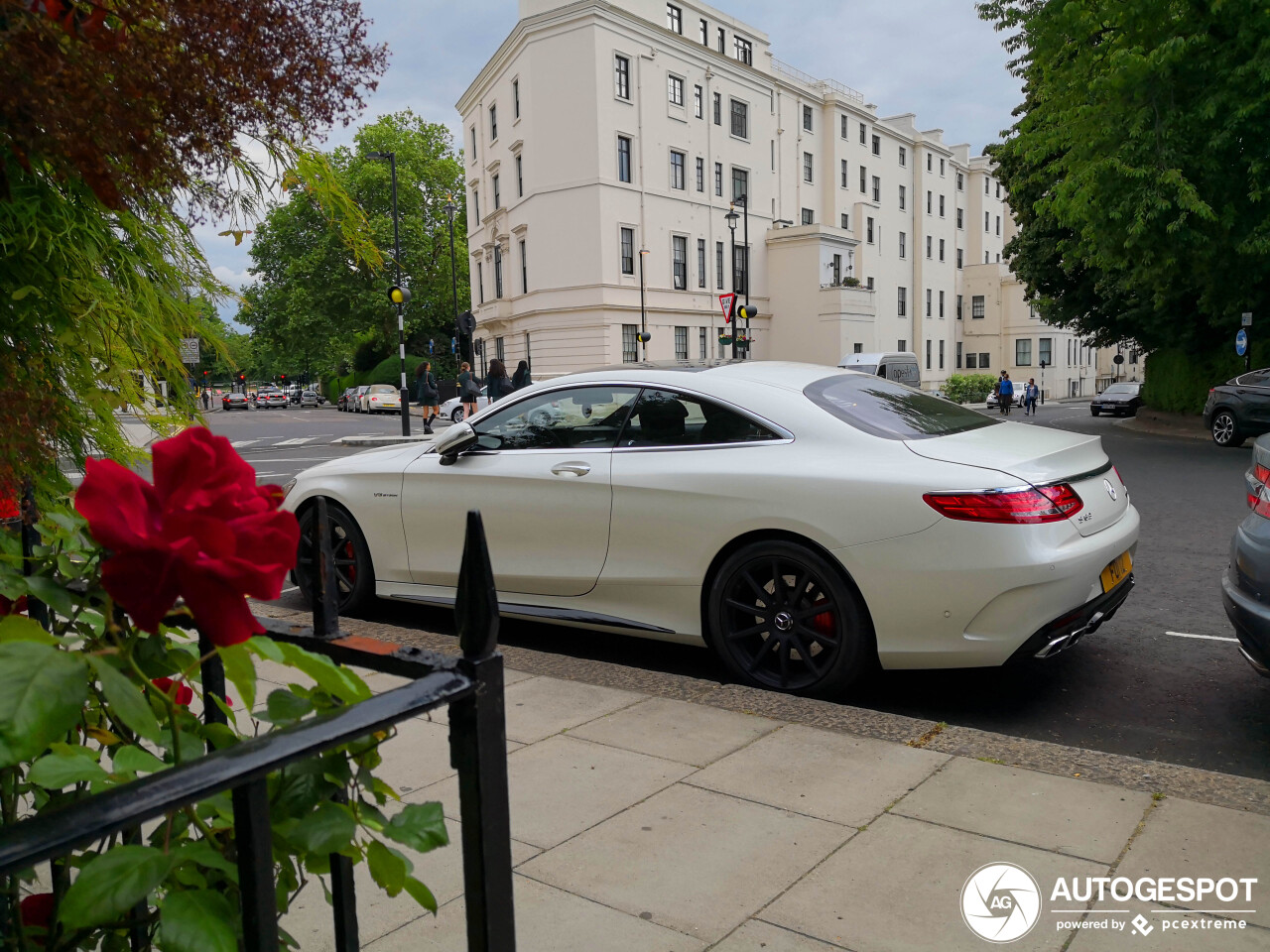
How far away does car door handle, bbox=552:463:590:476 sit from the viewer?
542cm

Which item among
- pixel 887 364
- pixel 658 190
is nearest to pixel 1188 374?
pixel 887 364

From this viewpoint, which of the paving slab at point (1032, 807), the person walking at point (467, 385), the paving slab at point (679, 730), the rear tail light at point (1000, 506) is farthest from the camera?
the person walking at point (467, 385)

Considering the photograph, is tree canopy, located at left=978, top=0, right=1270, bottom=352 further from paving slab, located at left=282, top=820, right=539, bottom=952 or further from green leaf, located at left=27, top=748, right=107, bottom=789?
green leaf, located at left=27, top=748, right=107, bottom=789

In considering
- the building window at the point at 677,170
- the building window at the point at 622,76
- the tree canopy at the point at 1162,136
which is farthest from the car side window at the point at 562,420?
the building window at the point at 677,170

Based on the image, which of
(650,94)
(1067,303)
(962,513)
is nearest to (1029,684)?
(962,513)

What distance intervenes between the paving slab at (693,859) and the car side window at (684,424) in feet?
7.10

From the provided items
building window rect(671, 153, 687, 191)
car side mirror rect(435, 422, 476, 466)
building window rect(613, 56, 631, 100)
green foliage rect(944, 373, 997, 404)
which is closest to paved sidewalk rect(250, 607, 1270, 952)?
car side mirror rect(435, 422, 476, 466)

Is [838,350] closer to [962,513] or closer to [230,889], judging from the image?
[962,513]

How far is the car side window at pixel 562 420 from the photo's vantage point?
→ 5.60m

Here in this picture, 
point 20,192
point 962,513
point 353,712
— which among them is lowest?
point 962,513

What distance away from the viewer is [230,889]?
1251 mm

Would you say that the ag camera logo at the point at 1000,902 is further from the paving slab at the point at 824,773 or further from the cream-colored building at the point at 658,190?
the cream-colored building at the point at 658,190

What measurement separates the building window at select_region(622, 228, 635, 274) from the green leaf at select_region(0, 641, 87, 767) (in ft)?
150

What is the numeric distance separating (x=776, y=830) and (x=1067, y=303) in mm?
31400
